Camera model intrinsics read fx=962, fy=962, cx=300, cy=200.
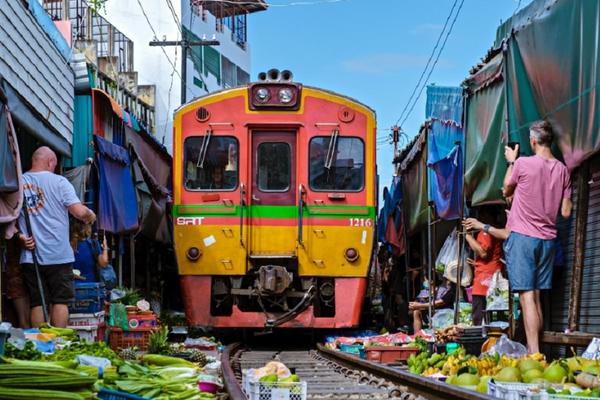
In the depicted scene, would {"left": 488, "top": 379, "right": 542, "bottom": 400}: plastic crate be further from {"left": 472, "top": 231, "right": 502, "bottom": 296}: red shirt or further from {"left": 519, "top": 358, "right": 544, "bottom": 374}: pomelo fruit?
{"left": 472, "top": 231, "right": 502, "bottom": 296}: red shirt

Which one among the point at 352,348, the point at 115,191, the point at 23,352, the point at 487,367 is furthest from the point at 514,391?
the point at 115,191

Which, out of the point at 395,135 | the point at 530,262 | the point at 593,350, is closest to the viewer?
the point at 593,350

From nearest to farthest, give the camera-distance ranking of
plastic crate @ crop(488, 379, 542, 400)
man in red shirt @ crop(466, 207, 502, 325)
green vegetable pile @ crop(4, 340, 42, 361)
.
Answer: plastic crate @ crop(488, 379, 542, 400), green vegetable pile @ crop(4, 340, 42, 361), man in red shirt @ crop(466, 207, 502, 325)

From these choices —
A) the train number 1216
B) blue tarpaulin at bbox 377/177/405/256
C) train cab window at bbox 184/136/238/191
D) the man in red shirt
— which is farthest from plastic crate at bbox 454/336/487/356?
blue tarpaulin at bbox 377/177/405/256

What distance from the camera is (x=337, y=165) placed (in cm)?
1215

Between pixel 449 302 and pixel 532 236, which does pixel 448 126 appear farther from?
pixel 532 236

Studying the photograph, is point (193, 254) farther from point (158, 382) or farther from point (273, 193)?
point (158, 382)

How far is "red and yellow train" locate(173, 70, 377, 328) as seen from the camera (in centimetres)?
1180

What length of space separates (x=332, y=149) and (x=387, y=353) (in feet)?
11.3

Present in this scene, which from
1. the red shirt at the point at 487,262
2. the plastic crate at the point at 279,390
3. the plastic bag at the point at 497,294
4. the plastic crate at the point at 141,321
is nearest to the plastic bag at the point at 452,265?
the red shirt at the point at 487,262

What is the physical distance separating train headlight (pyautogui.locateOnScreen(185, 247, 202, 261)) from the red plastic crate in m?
3.05

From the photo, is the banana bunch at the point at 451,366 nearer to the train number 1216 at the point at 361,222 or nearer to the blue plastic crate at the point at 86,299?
the blue plastic crate at the point at 86,299

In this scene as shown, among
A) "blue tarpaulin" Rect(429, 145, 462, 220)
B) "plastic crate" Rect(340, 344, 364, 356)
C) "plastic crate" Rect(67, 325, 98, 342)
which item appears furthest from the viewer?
"blue tarpaulin" Rect(429, 145, 462, 220)

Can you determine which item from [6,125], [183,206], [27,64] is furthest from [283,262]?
[6,125]
